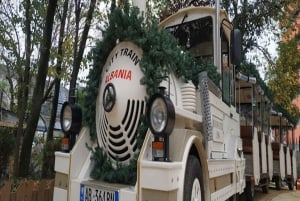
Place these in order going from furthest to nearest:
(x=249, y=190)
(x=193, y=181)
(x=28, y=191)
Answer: (x=249, y=190) < (x=28, y=191) < (x=193, y=181)

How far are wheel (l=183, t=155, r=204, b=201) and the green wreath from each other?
55cm

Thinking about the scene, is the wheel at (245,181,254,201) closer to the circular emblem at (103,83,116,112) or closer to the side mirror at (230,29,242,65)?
the side mirror at (230,29,242,65)

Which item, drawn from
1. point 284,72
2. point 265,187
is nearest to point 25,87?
point 265,187

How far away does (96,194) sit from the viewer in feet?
13.0

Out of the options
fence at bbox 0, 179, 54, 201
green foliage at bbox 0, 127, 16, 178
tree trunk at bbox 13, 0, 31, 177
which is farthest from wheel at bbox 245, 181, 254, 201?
green foliage at bbox 0, 127, 16, 178

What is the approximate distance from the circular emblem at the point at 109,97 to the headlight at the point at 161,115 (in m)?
0.64

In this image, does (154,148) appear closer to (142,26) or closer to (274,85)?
(142,26)

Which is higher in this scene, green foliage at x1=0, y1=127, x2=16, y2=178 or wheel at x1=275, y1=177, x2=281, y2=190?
green foliage at x1=0, y1=127, x2=16, y2=178

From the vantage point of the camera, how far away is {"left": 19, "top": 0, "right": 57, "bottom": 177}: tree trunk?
6.79 meters

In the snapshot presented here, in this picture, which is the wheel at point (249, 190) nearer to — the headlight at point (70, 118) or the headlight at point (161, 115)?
the headlight at point (70, 118)

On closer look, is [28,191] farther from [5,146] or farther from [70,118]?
[5,146]

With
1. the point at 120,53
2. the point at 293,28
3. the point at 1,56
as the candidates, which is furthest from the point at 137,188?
the point at 293,28

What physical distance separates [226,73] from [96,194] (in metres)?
2.96

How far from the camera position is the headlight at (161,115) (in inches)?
133
